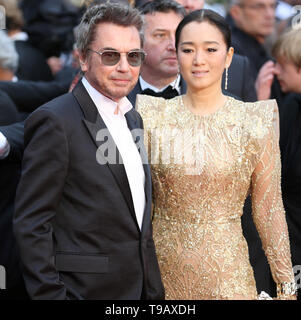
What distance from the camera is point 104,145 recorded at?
2.67 metres

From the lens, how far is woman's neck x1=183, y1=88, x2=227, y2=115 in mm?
3186

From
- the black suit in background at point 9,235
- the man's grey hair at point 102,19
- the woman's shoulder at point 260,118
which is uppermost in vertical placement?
the man's grey hair at point 102,19

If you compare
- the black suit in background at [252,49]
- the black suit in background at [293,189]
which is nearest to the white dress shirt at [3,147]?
the black suit in background at [293,189]

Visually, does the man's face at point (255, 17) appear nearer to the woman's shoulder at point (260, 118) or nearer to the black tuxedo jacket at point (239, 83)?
the black tuxedo jacket at point (239, 83)

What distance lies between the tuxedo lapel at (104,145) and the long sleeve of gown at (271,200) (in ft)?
2.60

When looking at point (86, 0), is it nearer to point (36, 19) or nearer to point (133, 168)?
point (133, 168)

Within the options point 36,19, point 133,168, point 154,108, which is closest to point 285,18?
point 36,19

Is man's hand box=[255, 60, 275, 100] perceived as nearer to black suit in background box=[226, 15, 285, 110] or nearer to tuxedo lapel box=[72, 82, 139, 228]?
black suit in background box=[226, 15, 285, 110]

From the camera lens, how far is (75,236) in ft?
8.54

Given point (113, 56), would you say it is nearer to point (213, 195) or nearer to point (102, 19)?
point (102, 19)

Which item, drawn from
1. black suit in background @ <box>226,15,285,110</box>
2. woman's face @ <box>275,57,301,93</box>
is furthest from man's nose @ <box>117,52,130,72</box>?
black suit in background @ <box>226,15,285,110</box>

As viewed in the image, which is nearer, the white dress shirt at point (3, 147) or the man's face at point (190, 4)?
the white dress shirt at point (3, 147)

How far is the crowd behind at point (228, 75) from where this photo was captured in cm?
341

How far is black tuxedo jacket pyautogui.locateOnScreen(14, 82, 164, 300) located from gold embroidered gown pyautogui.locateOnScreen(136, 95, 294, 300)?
43 cm
